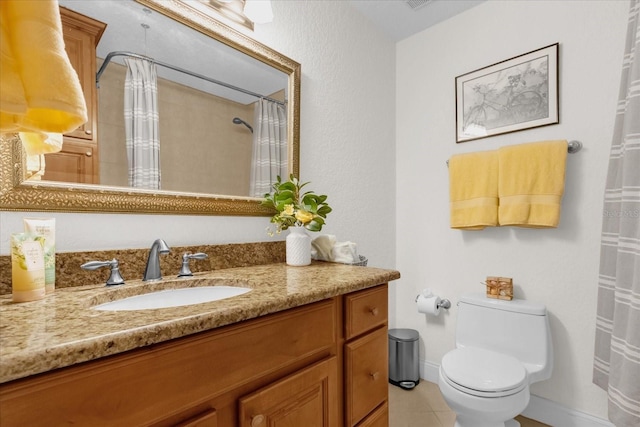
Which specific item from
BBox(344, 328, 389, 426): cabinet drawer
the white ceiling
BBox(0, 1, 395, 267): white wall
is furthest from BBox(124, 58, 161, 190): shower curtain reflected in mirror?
the white ceiling

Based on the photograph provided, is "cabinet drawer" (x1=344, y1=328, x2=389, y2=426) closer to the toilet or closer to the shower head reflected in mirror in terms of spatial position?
the toilet

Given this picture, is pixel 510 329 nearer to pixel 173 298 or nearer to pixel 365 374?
pixel 365 374

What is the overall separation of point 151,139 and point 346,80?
1.23 meters

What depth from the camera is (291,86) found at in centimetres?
155

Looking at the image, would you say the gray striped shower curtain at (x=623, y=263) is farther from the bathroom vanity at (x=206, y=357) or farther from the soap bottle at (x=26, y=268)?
the soap bottle at (x=26, y=268)

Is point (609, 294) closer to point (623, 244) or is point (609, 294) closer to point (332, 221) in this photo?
point (623, 244)

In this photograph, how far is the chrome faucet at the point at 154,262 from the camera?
3.23 feet

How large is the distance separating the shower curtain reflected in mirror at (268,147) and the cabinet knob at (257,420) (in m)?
0.89

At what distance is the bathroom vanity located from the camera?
1.49 feet

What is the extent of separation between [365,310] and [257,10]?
1294mm

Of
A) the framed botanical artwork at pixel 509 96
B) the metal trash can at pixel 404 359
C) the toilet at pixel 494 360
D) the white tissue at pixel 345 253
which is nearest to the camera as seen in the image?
the toilet at pixel 494 360

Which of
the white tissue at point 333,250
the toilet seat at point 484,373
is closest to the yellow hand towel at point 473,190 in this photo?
the toilet seat at point 484,373

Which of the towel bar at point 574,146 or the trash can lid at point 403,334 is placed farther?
the trash can lid at point 403,334

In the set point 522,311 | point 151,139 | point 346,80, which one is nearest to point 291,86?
point 346,80
